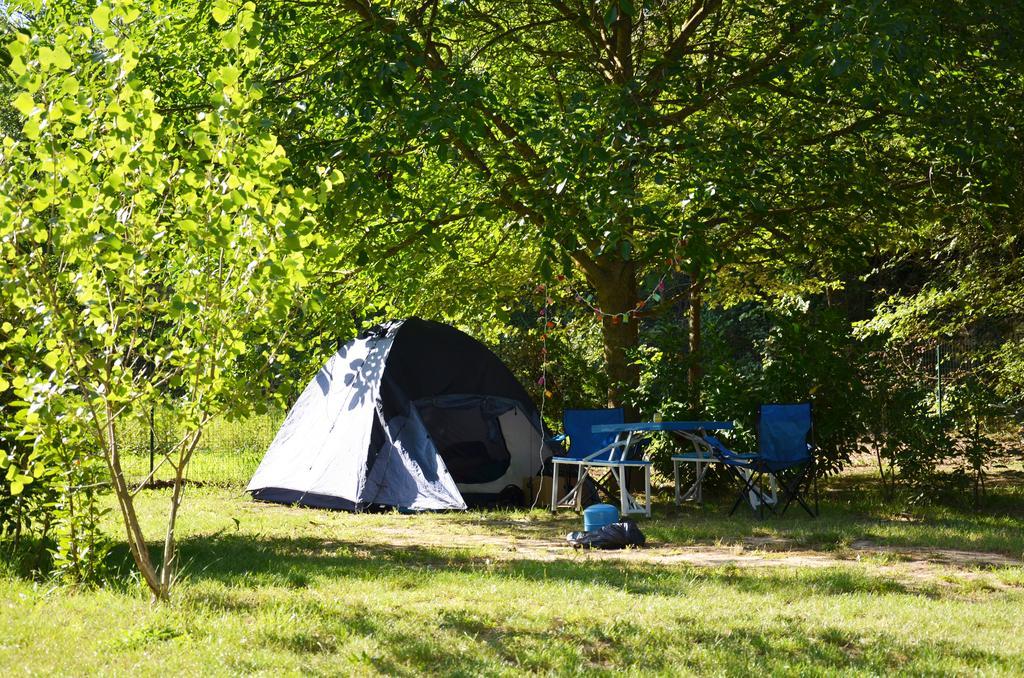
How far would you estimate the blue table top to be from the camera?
27.3ft

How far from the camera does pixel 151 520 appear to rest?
8453mm

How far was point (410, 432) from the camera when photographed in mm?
9797

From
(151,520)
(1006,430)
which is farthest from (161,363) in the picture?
(1006,430)

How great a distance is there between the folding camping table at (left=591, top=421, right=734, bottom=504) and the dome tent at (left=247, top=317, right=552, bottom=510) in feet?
4.45

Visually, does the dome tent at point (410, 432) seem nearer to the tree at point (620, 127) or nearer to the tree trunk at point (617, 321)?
the tree trunk at point (617, 321)

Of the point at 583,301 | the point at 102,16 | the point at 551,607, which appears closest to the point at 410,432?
the point at 583,301

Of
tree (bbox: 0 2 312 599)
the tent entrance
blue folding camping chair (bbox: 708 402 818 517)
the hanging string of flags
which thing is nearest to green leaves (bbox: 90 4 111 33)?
tree (bbox: 0 2 312 599)

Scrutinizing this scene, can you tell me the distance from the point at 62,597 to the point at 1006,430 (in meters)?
7.96

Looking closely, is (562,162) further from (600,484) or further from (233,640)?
(233,640)

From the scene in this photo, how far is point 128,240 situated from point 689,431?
5861mm

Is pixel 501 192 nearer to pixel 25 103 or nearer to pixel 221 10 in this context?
pixel 221 10

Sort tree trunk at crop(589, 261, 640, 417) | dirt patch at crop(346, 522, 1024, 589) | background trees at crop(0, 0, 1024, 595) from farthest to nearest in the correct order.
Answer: tree trunk at crop(589, 261, 640, 417)
dirt patch at crop(346, 522, 1024, 589)
background trees at crop(0, 0, 1024, 595)

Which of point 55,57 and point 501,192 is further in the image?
point 501,192

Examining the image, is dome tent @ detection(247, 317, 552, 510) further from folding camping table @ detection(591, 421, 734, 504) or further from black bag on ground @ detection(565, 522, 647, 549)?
black bag on ground @ detection(565, 522, 647, 549)
